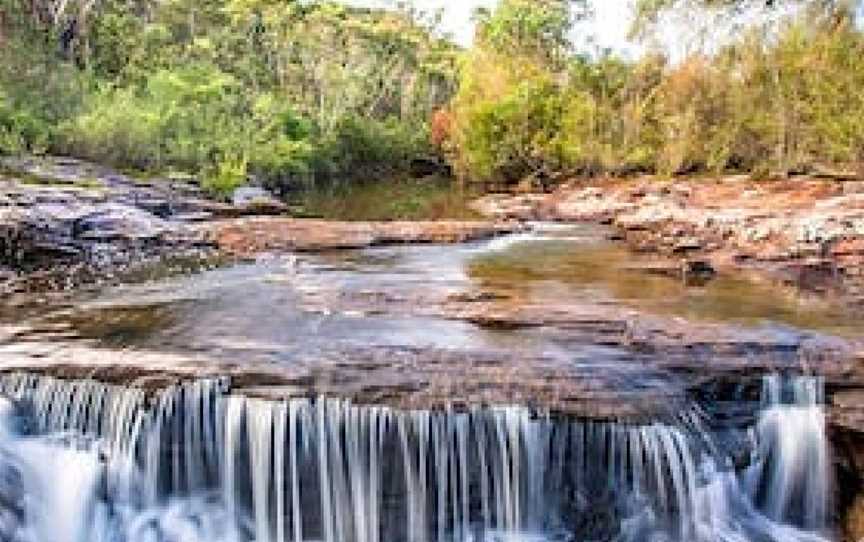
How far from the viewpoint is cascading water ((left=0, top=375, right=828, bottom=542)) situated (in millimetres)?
8570

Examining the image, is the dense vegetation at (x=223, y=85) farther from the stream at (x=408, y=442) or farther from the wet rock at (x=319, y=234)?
the stream at (x=408, y=442)

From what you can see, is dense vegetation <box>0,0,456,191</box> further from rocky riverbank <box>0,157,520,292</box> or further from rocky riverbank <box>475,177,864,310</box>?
rocky riverbank <box>475,177,864,310</box>

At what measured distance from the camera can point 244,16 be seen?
46.2 metres

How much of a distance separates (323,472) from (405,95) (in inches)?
1842

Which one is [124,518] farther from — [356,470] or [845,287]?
[845,287]

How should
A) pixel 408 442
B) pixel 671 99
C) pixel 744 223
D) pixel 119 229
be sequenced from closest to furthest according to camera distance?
pixel 408 442, pixel 119 229, pixel 744 223, pixel 671 99

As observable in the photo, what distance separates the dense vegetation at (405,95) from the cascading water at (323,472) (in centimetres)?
1483

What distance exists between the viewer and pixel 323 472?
8680 millimetres

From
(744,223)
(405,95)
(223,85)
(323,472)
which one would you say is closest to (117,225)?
(323,472)

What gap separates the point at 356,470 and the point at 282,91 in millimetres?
39542

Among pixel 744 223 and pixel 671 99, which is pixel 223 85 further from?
pixel 744 223

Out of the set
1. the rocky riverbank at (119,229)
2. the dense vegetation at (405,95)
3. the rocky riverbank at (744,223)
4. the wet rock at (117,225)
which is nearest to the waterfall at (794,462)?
the rocky riverbank at (744,223)

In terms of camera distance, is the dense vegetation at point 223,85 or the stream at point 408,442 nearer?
the stream at point 408,442

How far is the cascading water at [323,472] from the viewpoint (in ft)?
28.1
